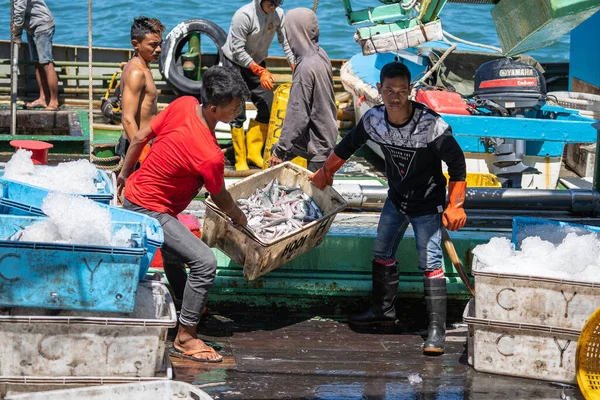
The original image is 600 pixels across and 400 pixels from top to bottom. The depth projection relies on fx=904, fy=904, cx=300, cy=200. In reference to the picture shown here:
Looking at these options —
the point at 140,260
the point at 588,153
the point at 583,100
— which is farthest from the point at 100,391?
the point at 588,153

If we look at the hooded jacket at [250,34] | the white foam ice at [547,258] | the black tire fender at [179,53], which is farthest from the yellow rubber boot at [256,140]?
the white foam ice at [547,258]

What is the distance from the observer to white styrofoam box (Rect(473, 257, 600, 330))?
504 cm

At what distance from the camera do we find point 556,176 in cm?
959

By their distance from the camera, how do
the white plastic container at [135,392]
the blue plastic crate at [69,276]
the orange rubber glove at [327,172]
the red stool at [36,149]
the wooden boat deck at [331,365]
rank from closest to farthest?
the white plastic container at [135,392]
the blue plastic crate at [69,276]
the wooden boat deck at [331,365]
the orange rubber glove at [327,172]
the red stool at [36,149]

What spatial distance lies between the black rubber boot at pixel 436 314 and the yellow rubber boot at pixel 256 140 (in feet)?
14.4

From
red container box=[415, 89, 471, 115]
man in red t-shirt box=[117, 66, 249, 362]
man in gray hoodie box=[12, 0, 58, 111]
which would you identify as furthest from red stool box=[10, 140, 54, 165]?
man in gray hoodie box=[12, 0, 58, 111]

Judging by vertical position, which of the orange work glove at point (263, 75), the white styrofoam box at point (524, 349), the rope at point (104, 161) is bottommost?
the white styrofoam box at point (524, 349)

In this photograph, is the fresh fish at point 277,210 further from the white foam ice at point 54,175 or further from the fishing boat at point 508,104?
the fishing boat at point 508,104

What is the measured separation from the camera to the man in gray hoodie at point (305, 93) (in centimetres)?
681

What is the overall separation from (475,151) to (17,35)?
5722 mm

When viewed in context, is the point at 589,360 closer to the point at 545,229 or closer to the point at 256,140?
the point at 545,229

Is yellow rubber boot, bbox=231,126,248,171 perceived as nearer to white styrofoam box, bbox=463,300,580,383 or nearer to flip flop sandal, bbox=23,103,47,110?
flip flop sandal, bbox=23,103,47,110

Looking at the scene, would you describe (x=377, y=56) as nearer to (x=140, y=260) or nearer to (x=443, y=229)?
(x=443, y=229)

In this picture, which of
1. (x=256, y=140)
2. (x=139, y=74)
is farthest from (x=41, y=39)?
(x=139, y=74)
